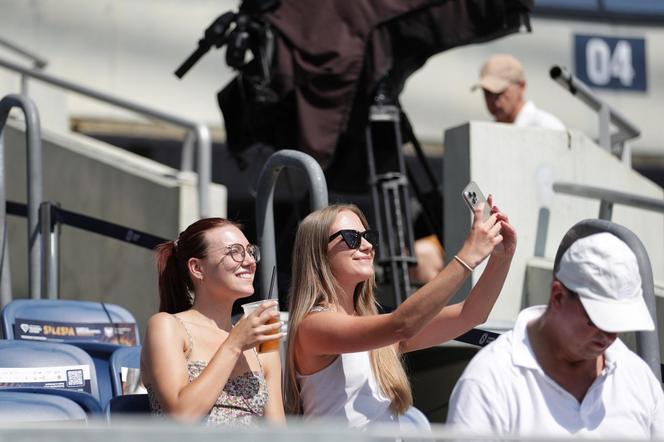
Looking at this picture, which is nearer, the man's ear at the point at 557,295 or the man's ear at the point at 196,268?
the man's ear at the point at 557,295

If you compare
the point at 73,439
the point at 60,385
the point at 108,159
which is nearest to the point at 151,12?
the point at 108,159

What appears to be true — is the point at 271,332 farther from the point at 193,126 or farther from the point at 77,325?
the point at 193,126

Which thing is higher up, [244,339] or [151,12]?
[151,12]

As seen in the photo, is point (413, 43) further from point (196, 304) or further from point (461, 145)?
point (196, 304)

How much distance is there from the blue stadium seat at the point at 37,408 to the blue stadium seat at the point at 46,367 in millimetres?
485

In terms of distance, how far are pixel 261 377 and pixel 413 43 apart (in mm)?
3504

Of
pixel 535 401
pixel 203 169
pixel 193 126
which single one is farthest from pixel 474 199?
pixel 193 126

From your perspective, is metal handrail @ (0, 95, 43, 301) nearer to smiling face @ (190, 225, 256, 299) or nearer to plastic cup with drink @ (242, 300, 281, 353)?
smiling face @ (190, 225, 256, 299)

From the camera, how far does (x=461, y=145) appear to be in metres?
5.95

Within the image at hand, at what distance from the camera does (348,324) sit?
3.42 m

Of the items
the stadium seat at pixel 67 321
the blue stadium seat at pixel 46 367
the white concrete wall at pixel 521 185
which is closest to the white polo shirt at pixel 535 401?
the blue stadium seat at pixel 46 367

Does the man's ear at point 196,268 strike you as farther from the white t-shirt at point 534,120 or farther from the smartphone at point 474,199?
the white t-shirt at point 534,120

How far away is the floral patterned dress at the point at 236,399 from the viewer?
3498 mm

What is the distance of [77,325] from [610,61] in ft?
24.3
